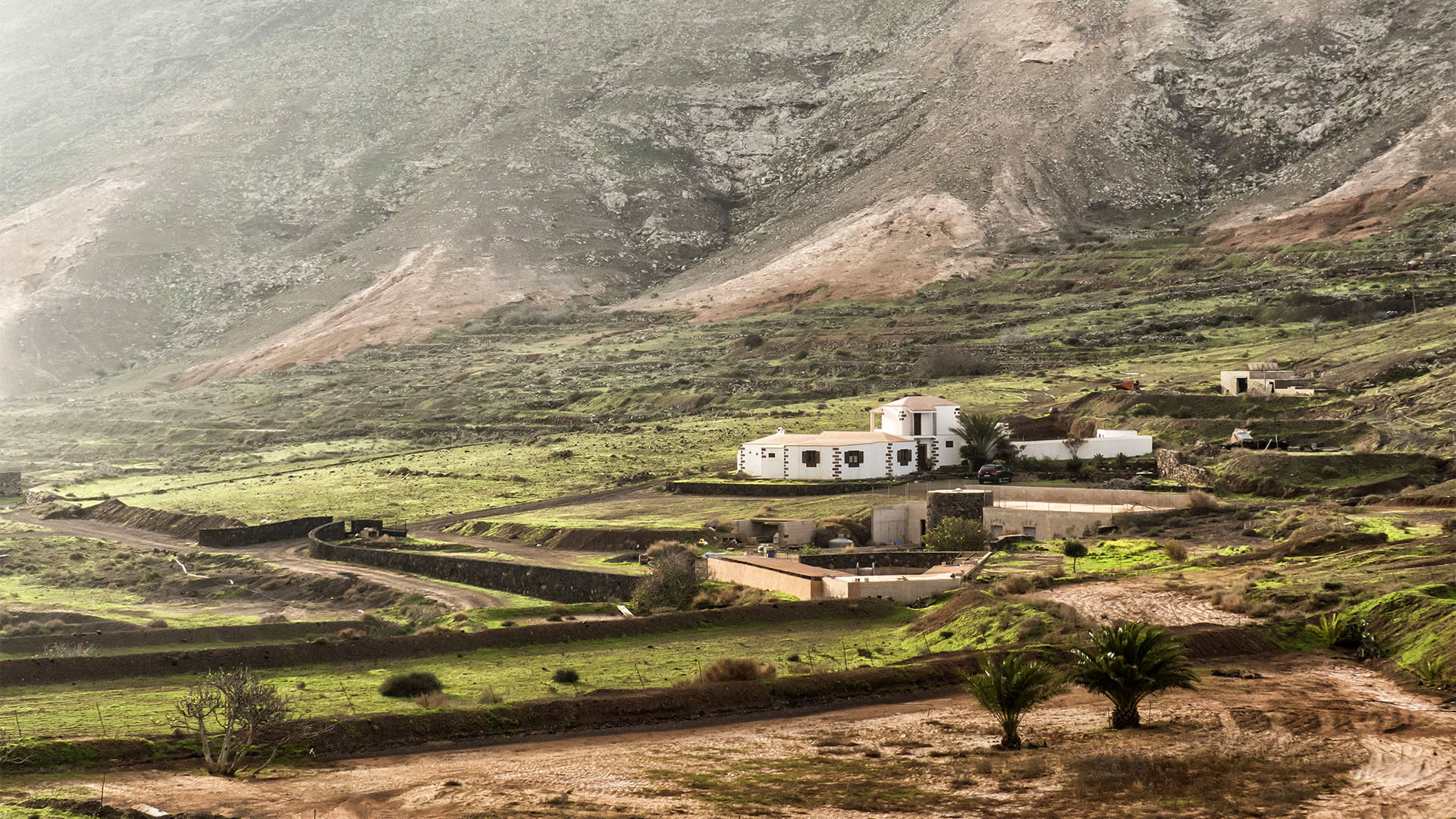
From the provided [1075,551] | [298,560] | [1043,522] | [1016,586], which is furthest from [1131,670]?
[298,560]

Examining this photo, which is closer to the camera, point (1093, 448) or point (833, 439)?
point (1093, 448)

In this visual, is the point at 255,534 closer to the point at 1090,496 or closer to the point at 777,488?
the point at 777,488

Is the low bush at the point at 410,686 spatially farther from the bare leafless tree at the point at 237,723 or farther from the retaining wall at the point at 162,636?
the retaining wall at the point at 162,636

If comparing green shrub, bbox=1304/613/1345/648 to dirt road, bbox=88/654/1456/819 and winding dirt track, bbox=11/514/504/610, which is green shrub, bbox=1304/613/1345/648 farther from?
winding dirt track, bbox=11/514/504/610

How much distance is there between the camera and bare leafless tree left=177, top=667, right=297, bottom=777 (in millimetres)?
19719

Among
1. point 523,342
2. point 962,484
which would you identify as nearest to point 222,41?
point 523,342

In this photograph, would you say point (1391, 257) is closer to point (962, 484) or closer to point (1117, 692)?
point (962, 484)

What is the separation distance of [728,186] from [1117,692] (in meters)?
133

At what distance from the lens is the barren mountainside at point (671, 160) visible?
12031cm

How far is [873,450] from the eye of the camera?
56312 millimetres

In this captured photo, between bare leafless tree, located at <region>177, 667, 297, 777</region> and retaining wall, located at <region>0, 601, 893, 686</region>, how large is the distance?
16.7 feet

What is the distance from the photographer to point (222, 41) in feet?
621

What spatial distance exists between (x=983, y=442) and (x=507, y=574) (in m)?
22.3

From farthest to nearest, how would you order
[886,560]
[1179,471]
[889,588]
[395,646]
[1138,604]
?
[1179,471], [886,560], [889,588], [1138,604], [395,646]
